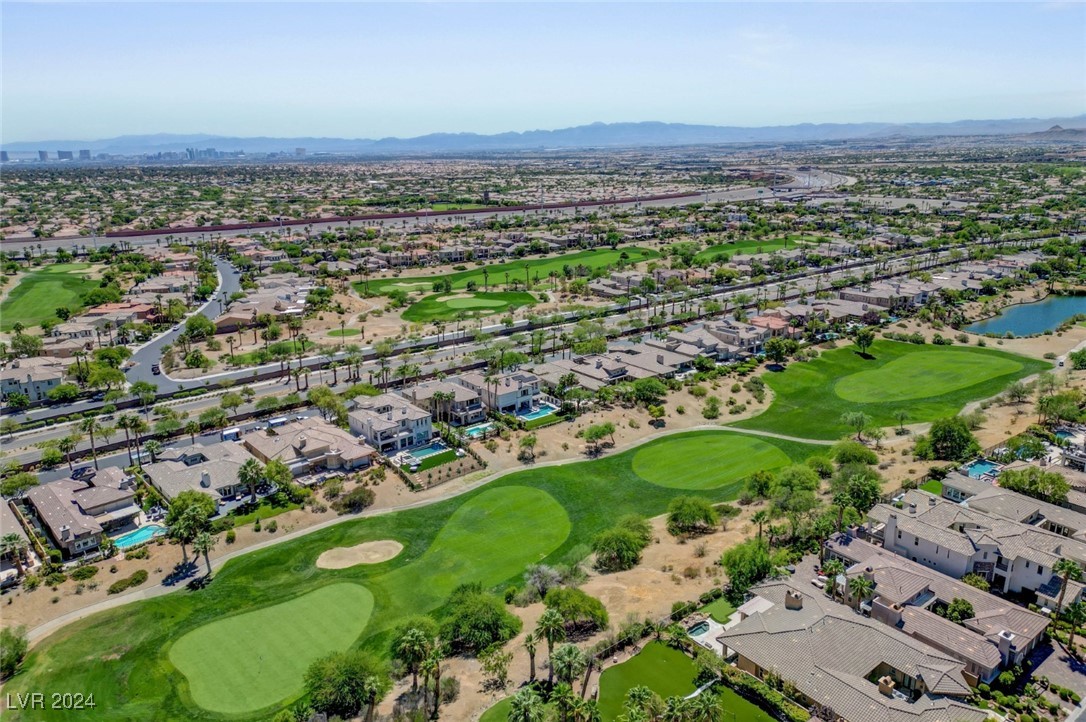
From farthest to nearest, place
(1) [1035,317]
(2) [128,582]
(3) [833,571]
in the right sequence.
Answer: (1) [1035,317]
(2) [128,582]
(3) [833,571]

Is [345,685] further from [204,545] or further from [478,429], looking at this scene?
[478,429]

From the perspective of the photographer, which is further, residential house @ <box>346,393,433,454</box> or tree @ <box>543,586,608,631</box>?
residential house @ <box>346,393,433,454</box>

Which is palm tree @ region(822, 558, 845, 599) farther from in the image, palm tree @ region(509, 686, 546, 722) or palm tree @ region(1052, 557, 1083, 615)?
palm tree @ region(509, 686, 546, 722)

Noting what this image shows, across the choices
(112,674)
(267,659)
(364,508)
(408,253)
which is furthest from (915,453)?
(408,253)

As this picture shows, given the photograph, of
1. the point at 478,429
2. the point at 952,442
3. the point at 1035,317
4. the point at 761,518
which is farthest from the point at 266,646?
the point at 1035,317

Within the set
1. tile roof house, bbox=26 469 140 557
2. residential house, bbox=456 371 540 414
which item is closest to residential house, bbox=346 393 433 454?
residential house, bbox=456 371 540 414
